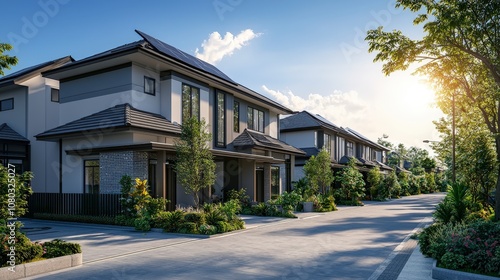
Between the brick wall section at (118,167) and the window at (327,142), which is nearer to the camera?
the brick wall section at (118,167)

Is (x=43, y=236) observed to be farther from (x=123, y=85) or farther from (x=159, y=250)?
(x=123, y=85)

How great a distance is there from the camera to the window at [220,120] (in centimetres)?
2448

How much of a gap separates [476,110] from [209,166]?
16.7 meters

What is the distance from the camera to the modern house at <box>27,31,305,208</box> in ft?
61.3

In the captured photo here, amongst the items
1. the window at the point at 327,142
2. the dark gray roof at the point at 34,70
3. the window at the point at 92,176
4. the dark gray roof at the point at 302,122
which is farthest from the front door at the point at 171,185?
the window at the point at 327,142

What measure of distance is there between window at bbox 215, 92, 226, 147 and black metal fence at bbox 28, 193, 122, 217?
829cm

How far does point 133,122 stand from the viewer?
17891mm

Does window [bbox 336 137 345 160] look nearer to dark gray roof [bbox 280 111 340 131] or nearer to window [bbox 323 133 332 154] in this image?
window [bbox 323 133 332 154]

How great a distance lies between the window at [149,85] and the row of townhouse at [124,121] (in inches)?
2.1

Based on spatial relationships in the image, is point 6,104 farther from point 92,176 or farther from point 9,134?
point 92,176

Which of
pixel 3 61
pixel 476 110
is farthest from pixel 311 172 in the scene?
pixel 3 61

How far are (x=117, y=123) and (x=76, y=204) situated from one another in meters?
4.74

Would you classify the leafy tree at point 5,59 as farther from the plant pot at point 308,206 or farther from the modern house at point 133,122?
the plant pot at point 308,206

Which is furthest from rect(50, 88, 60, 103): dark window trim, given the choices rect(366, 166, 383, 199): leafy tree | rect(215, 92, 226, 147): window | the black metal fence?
rect(366, 166, 383, 199): leafy tree
